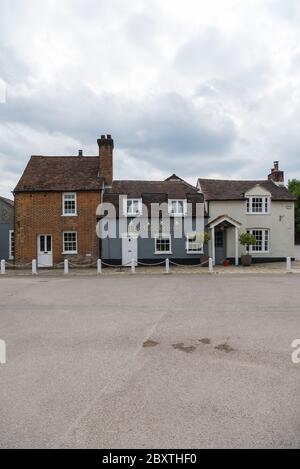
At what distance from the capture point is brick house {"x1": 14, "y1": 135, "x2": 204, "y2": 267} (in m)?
24.6

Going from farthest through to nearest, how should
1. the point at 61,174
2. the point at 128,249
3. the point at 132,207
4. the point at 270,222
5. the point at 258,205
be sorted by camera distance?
the point at 270,222 → the point at 258,205 → the point at 61,174 → the point at 132,207 → the point at 128,249

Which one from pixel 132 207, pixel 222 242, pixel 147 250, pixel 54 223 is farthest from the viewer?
pixel 222 242

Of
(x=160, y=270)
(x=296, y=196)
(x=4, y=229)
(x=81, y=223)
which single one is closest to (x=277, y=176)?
(x=160, y=270)

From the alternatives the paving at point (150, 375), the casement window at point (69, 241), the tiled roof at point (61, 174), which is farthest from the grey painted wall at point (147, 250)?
the paving at point (150, 375)

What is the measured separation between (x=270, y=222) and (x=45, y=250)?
57.5ft

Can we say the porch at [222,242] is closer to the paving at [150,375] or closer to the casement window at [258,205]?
the casement window at [258,205]

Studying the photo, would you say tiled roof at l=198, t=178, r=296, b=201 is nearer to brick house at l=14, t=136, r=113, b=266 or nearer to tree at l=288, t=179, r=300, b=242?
brick house at l=14, t=136, r=113, b=266

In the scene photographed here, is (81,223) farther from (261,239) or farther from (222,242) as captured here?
(261,239)

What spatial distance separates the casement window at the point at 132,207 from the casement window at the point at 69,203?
3705 millimetres

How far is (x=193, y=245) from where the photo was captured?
83.3ft

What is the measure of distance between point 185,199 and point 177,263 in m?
4.88

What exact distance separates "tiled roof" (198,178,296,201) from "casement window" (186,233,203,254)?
344 cm

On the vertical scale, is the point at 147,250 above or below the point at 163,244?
below

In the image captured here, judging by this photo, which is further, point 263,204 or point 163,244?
point 263,204
